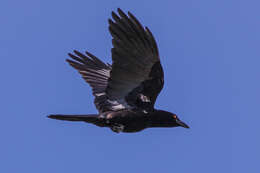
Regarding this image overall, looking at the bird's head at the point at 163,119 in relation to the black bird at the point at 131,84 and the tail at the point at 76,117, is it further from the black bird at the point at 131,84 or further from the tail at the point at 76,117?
the tail at the point at 76,117

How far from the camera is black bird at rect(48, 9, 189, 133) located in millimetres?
12250

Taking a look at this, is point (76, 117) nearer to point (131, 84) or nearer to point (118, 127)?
point (118, 127)

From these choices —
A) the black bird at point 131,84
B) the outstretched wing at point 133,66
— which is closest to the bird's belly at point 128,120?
the black bird at point 131,84

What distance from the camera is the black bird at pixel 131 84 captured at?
12250mm

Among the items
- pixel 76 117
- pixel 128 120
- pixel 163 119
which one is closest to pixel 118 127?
pixel 128 120

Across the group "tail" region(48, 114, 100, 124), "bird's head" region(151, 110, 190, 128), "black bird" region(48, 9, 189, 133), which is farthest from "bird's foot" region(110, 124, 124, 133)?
"bird's head" region(151, 110, 190, 128)

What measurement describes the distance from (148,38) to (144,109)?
1.79 metres

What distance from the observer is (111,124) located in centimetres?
1310

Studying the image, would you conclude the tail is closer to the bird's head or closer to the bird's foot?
the bird's foot

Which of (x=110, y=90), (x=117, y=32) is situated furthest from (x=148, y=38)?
(x=110, y=90)

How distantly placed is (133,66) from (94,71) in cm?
275

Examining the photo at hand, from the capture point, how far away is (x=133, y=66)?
1272cm

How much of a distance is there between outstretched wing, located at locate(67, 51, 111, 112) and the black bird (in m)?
0.52

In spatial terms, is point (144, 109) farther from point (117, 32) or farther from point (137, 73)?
point (117, 32)
